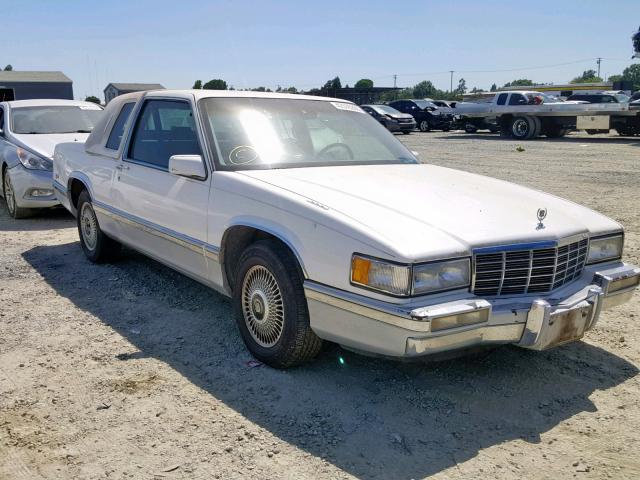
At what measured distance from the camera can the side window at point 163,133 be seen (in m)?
4.39

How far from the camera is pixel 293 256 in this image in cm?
344

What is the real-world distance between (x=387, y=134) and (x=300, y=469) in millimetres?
3106

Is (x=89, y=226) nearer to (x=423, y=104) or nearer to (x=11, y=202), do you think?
(x=11, y=202)

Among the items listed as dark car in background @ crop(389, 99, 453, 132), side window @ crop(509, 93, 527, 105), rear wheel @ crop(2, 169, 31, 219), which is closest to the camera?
rear wheel @ crop(2, 169, 31, 219)

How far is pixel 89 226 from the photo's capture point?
19.4 feet

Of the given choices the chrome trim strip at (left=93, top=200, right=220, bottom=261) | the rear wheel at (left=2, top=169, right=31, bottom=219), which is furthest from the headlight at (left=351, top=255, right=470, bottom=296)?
the rear wheel at (left=2, top=169, right=31, bottom=219)

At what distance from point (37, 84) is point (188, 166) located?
56.0 metres

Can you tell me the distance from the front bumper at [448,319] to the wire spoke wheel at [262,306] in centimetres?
33

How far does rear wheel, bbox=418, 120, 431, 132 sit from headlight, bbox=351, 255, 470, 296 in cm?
2880

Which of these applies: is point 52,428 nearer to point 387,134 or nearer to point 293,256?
point 293,256

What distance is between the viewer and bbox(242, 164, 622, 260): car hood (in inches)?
120

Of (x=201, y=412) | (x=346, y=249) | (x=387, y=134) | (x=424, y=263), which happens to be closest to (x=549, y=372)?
(x=424, y=263)

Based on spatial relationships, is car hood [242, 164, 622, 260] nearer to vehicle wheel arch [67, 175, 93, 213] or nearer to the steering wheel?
the steering wheel

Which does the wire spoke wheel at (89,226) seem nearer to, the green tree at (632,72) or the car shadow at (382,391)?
the car shadow at (382,391)
